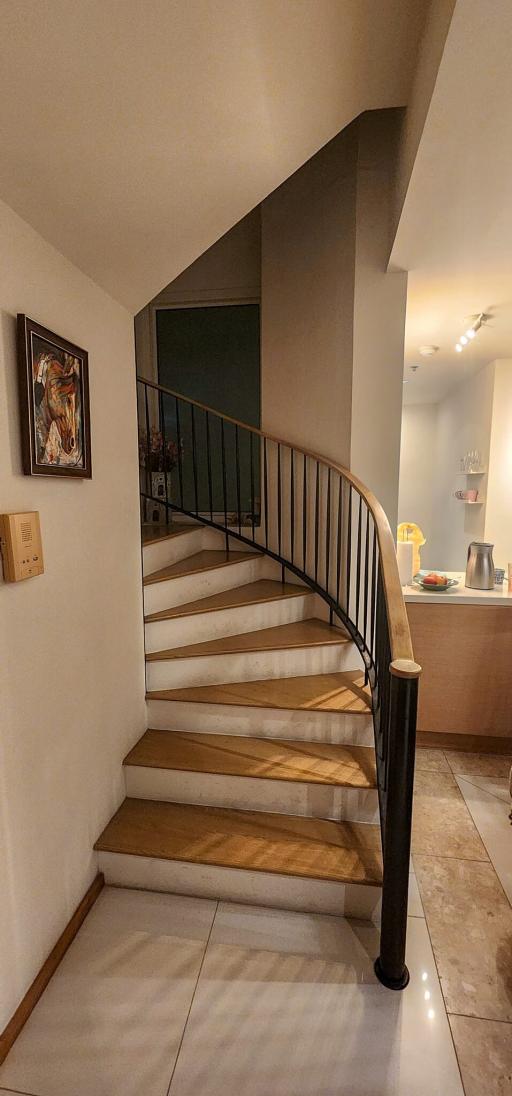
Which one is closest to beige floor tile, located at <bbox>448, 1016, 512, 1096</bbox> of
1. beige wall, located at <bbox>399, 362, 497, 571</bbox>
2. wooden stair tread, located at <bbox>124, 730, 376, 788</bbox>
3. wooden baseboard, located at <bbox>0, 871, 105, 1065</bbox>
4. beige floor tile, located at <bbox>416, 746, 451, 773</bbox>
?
wooden stair tread, located at <bbox>124, 730, 376, 788</bbox>

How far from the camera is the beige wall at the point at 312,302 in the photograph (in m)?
2.95

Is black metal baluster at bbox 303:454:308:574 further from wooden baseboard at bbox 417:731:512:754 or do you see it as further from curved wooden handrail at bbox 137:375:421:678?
wooden baseboard at bbox 417:731:512:754

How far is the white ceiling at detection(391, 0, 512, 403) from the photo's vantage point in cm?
129

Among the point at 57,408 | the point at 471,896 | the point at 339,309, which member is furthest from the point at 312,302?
the point at 471,896

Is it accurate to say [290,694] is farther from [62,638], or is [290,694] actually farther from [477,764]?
[477,764]

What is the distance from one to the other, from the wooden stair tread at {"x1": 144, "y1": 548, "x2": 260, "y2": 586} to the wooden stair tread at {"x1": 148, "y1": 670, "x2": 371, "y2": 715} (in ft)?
2.03

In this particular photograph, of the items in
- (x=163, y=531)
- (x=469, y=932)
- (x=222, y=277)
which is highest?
(x=222, y=277)

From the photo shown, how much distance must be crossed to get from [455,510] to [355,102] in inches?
174

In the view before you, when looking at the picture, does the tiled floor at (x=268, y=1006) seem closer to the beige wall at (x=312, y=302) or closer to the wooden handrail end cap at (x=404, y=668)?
the wooden handrail end cap at (x=404, y=668)

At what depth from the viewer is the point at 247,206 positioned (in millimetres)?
1869

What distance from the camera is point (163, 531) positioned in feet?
11.4

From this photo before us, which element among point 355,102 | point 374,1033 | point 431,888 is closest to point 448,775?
point 431,888

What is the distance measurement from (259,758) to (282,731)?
0.67ft

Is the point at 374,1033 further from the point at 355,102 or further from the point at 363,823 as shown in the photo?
the point at 355,102
